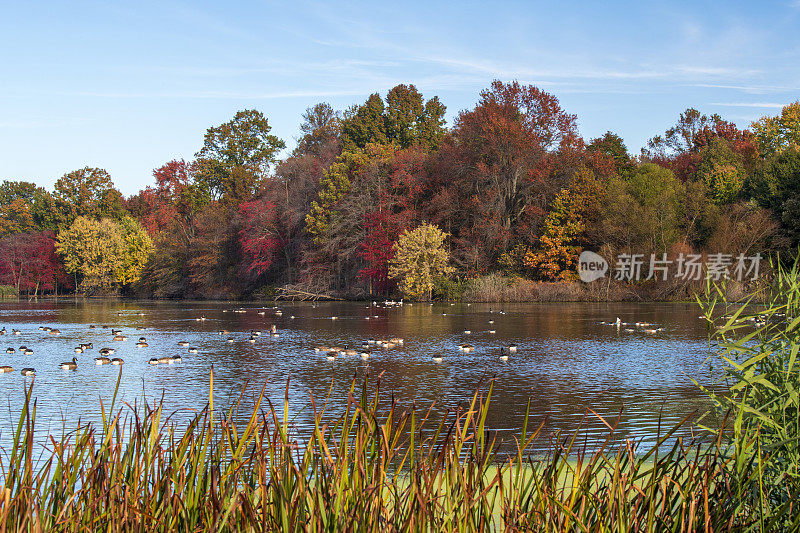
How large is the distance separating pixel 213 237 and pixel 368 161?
14.6 metres

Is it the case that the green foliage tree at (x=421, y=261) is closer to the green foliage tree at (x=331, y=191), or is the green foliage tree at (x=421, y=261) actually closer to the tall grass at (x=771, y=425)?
the green foliage tree at (x=331, y=191)

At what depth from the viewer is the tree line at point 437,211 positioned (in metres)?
35.9

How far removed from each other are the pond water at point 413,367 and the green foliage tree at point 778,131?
23797 millimetres

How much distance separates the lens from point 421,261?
125 feet

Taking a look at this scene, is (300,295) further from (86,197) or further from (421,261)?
(86,197)

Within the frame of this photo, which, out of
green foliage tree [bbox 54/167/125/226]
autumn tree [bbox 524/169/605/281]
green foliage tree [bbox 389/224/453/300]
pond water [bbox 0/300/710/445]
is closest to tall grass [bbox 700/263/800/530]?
pond water [bbox 0/300/710/445]

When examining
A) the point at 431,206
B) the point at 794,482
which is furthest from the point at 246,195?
the point at 794,482

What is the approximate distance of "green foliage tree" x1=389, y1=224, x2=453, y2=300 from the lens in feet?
124

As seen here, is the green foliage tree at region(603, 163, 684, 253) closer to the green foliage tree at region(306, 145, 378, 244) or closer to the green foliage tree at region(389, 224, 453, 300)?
the green foliage tree at region(389, 224, 453, 300)

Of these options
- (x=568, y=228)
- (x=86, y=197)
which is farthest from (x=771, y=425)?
(x=86, y=197)

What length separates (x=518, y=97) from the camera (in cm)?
4141

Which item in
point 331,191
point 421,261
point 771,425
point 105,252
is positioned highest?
point 331,191

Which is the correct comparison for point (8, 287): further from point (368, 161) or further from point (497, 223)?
point (497, 223)

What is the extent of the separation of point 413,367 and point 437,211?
28254 millimetres
